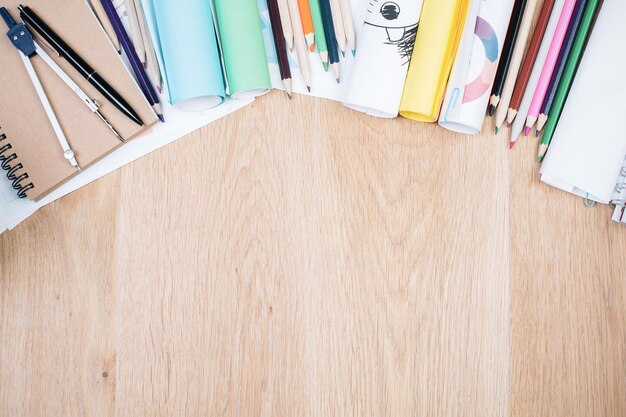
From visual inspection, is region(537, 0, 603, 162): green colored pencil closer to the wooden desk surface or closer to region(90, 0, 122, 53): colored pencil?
the wooden desk surface

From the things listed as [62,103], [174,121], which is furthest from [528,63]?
[62,103]

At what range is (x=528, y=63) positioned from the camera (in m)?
0.52

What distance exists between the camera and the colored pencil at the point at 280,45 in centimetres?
53

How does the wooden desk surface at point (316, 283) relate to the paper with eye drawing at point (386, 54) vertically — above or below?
below

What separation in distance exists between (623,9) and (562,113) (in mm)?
119

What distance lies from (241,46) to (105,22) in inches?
6.0

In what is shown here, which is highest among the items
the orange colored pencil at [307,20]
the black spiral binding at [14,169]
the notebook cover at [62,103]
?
the orange colored pencil at [307,20]

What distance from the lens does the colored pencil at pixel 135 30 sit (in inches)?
20.5

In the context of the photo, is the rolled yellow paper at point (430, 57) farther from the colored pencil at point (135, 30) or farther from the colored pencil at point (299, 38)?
the colored pencil at point (135, 30)

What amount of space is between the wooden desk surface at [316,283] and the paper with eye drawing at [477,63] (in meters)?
0.03

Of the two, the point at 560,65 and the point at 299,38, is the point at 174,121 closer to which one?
the point at 299,38

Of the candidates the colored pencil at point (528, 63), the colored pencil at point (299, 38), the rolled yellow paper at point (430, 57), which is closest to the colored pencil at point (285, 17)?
the colored pencil at point (299, 38)

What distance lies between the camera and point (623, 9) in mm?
507

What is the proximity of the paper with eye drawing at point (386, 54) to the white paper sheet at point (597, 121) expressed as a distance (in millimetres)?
174
